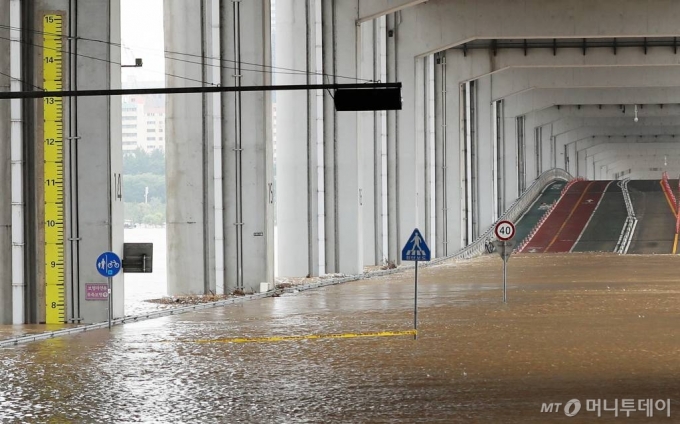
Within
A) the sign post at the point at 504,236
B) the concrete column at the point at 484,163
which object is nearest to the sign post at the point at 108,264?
the sign post at the point at 504,236

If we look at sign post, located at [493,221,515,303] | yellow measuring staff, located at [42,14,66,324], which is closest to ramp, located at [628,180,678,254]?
sign post, located at [493,221,515,303]

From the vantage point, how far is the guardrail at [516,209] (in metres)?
65.9

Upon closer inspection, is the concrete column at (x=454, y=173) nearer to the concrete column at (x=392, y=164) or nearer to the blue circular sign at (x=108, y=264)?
the concrete column at (x=392, y=164)

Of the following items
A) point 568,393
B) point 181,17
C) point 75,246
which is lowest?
point 568,393

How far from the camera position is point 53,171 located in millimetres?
25203

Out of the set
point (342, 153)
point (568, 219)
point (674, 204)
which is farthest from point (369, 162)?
point (674, 204)

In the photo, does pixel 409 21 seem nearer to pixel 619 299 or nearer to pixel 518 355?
pixel 619 299

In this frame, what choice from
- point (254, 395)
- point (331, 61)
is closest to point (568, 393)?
point (254, 395)

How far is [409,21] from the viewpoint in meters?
56.1

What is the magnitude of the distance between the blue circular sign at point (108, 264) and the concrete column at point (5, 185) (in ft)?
8.83

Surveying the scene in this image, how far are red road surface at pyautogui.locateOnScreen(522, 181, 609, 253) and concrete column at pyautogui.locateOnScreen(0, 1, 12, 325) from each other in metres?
39.7

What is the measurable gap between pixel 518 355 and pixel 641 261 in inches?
1309

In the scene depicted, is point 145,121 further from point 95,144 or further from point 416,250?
point 416,250

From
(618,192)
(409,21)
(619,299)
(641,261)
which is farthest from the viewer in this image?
(618,192)
